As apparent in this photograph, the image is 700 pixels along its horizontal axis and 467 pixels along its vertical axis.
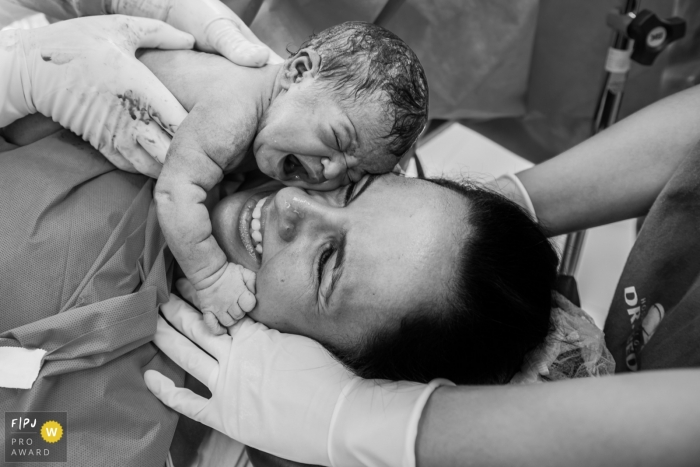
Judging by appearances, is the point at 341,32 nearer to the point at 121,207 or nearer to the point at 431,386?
the point at 121,207

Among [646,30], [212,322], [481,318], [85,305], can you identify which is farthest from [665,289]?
[85,305]

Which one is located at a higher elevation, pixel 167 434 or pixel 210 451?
pixel 167 434

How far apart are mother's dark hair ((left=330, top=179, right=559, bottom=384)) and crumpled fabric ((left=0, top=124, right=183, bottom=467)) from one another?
1.30ft

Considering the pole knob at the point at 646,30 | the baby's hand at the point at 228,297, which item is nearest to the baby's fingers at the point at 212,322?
the baby's hand at the point at 228,297

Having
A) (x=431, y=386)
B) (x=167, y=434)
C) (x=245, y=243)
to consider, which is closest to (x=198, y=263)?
(x=245, y=243)

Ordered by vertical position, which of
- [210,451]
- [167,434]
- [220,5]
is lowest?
[210,451]

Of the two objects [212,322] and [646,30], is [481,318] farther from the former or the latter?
[646,30]

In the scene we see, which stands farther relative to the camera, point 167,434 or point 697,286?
point 697,286

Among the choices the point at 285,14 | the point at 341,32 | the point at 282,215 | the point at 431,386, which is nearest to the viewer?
the point at 431,386

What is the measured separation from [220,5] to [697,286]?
A: 1.37 meters

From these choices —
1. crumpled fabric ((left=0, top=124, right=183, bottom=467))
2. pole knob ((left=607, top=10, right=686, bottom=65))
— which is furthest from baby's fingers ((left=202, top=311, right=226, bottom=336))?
pole knob ((left=607, top=10, right=686, bottom=65))

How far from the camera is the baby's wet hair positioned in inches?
44.4

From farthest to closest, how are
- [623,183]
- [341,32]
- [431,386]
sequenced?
1. [623,183]
2. [341,32]
3. [431,386]

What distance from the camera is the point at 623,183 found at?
1363 millimetres
